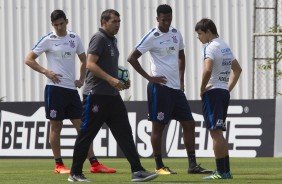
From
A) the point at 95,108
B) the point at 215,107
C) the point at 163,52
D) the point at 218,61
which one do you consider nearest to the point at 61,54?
the point at 163,52

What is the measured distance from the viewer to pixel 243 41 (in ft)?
102

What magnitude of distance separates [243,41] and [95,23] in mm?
4020

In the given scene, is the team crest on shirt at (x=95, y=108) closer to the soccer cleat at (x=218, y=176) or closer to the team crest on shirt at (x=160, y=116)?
the soccer cleat at (x=218, y=176)

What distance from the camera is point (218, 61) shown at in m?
13.7

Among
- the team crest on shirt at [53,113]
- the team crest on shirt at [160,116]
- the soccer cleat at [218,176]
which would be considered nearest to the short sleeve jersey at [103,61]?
the soccer cleat at [218,176]

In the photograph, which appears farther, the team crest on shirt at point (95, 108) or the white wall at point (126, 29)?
the white wall at point (126, 29)

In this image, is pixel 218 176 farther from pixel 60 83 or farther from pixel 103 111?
pixel 60 83

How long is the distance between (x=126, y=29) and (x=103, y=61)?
18089 mm

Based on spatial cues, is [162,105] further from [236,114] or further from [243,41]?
[243,41]

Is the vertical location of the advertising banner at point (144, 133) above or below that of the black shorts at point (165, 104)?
below

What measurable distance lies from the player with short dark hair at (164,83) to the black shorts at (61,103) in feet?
3.47

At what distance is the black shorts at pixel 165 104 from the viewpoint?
49.8 feet

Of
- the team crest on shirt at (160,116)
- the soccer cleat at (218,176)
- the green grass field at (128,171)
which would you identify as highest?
the team crest on shirt at (160,116)

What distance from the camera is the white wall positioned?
1219 inches
